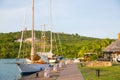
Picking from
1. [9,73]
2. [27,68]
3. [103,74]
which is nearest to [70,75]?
[103,74]

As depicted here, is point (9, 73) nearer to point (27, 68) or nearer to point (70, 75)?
point (27, 68)

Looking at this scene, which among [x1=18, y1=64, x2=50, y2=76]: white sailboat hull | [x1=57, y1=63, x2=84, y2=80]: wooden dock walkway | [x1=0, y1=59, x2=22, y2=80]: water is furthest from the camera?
[x1=18, y1=64, x2=50, y2=76]: white sailboat hull

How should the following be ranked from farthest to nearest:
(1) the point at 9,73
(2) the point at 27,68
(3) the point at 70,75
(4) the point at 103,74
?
1. (1) the point at 9,73
2. (2) the point at 27,68
3. (4) the point at 103,74
4. (3) the point at 70,75

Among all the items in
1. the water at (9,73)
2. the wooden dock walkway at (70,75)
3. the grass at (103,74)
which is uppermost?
the grass at (103,74)

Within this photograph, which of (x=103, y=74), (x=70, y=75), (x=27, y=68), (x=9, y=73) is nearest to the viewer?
(x=70, y=75)

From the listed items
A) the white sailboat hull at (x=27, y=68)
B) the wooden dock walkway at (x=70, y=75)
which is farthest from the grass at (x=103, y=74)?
the white sailboat hull at (x=27, y=68)

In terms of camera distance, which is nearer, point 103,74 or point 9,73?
point 103,74

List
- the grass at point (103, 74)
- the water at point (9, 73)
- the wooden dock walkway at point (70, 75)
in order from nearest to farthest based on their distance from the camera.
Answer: the grass at point (103, 74) → the wooden dock walkway at point (70, 75) → the water at point (9, 73)

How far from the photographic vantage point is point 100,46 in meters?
79.3

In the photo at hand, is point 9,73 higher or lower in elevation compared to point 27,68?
lower

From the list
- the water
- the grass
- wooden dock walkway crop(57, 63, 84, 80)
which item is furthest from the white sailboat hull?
the grass

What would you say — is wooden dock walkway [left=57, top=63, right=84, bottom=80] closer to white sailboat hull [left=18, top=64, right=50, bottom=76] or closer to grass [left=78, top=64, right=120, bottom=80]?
grass [left=78, top=64, right=120, bottom=80]

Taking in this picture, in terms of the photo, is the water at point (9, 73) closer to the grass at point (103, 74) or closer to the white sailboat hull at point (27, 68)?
the white sailboat hull at point (27, 68)

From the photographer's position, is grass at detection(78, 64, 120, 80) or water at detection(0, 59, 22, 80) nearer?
grass at detection(78, 64, 120, 80)
